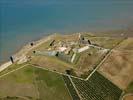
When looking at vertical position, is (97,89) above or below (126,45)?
below

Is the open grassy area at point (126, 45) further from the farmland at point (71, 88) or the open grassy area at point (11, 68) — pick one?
the open grassy area at point (11, 68)

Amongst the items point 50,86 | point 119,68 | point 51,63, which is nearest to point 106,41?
point 119,68

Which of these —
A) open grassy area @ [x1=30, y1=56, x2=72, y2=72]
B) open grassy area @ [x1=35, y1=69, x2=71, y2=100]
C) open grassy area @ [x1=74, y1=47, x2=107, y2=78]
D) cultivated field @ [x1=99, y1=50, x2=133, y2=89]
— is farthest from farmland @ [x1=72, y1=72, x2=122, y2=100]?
open grassy area @ [x1=30, y1=56, x2=72, y2=72]

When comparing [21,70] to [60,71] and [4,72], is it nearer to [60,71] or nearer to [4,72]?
[4,72]

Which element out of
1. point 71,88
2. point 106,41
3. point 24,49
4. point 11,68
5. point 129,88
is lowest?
point 129,88

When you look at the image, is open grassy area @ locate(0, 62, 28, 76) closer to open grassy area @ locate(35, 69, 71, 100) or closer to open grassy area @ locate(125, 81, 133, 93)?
open grassy area @ locate(35, 69, 71, 100)

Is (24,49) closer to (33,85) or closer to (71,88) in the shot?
(33,85)

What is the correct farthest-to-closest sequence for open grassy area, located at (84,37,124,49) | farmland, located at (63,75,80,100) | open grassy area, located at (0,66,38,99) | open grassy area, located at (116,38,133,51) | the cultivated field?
1. open grassy area, located at (84,37,124,49)
2. open grassy area, located at (116,38,133,51)
3. the cultivated field
4. open grassy area, located at (0,66,38,99)
5. farmland, located at (63,75,80,100)

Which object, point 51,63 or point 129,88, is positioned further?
point 51,63

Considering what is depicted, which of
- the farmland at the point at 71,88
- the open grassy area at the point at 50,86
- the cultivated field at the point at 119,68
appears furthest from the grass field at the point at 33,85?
the cultivated field at the point at 119,68
